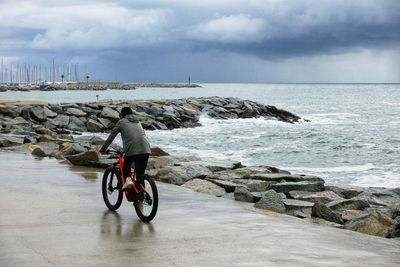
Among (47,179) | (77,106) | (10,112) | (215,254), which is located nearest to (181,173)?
(47,179)

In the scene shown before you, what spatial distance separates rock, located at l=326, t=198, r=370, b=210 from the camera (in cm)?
1076

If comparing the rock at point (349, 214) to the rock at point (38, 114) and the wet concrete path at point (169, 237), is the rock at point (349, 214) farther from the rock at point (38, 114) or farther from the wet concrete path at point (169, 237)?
the rock at point (38, 114)

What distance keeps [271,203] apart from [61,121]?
2415cm

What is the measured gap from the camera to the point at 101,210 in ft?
30.8

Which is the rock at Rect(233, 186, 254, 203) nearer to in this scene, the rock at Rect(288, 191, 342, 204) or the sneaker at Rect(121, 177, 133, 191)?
the rock at Rect(288, 191, 342, 204)

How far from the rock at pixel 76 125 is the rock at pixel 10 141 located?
34.3 feet

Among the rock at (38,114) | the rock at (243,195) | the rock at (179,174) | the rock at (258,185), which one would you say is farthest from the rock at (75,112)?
the rock at (243,195)

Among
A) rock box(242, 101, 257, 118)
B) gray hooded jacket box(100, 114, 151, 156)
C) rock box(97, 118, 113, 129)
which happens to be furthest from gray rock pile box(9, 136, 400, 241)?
rock box(242, 101, 257, 118)

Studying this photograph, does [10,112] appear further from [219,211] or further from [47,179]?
[219,211]

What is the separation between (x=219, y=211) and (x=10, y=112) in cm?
2550

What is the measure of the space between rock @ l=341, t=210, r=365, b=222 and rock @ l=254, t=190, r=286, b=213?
1072 mm

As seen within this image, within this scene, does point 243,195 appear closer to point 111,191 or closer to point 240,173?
point 111,191

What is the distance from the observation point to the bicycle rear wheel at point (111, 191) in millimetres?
9242

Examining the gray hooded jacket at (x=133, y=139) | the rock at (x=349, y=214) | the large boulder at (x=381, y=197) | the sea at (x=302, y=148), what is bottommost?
the sea at (x=302, y=148)
